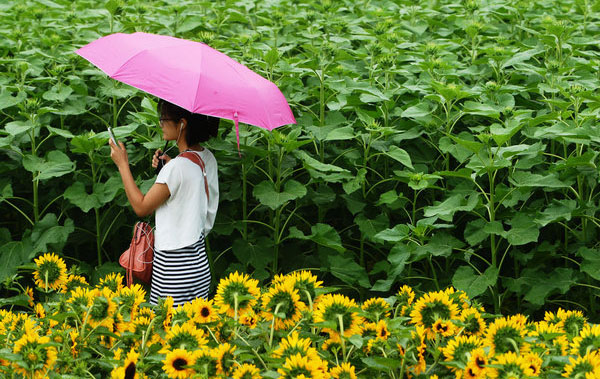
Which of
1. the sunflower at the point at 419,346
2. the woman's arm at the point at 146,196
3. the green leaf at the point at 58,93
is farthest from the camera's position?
the green leaf at the point at 58,93

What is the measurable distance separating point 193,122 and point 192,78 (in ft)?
0.99

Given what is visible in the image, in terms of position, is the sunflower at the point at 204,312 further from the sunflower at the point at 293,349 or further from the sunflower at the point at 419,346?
the sunflower at the point at 419,346

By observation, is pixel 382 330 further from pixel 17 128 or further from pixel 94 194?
pixel 17 128

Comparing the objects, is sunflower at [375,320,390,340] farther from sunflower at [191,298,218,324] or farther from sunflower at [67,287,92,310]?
sunflower at [67,287,92,310]

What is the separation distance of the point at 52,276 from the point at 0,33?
257cm

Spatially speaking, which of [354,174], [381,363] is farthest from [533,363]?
[354,174]

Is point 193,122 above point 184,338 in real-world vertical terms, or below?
below

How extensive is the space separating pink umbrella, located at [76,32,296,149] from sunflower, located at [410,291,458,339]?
121 cm

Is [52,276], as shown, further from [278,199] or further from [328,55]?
[328,55]

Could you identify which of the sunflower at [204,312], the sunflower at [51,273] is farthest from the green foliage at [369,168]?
the sunflower at [204,312]

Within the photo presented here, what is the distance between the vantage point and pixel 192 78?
320cm

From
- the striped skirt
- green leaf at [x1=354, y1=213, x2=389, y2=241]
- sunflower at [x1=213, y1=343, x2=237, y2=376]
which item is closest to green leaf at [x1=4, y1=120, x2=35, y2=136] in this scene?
the striped skirt

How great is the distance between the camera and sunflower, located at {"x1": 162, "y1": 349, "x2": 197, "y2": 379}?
1956mm

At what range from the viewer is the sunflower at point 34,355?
6.55 feet
